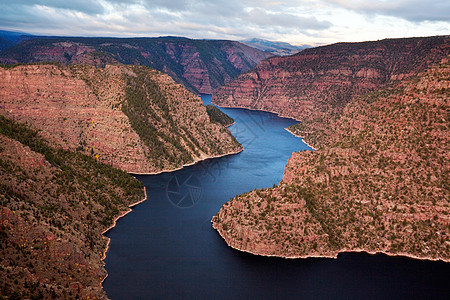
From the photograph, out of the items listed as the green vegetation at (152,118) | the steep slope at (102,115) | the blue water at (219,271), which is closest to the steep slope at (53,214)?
the blue water at (219,271)

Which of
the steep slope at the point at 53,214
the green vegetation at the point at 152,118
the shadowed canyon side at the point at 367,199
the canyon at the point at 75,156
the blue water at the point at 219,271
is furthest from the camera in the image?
the green vegetation at the point at 152,118

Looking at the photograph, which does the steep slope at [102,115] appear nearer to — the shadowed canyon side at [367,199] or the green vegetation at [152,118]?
the green vegetation at [152,118]

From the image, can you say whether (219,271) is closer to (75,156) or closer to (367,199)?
(367,199)

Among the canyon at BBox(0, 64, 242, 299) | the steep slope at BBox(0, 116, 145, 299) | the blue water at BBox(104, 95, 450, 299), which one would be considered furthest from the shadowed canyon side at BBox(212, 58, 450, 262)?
the canyon at BBox(0, 64, 242, 299)

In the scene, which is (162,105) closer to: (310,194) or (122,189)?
(122,189)

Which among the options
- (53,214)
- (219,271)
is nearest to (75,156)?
(53,214)
